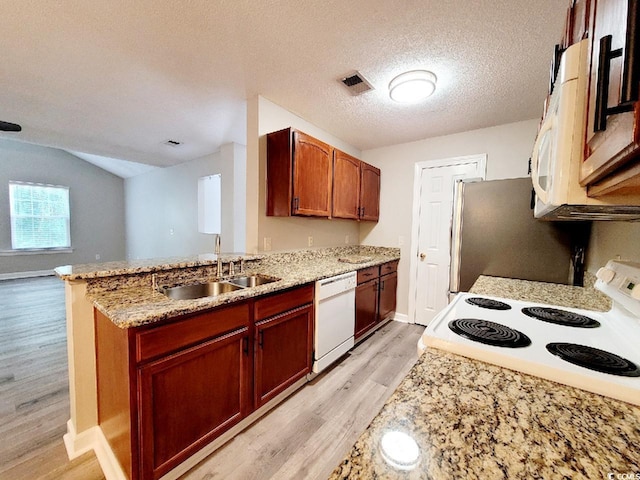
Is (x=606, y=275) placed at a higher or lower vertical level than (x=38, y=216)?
lower

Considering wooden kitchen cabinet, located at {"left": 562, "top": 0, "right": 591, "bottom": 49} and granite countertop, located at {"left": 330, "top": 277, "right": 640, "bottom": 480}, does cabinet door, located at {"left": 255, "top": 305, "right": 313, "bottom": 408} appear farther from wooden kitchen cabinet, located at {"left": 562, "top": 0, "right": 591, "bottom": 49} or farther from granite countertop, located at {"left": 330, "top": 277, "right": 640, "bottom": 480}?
wooden kitchen cabinet, located at {"left": 562, "top": 0, "right": 591, "bottom": 49}

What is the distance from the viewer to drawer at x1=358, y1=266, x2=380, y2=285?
2744 millimetres

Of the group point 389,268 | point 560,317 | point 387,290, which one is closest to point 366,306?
point 387,290

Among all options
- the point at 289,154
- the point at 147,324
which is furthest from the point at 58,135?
the point at 147,324

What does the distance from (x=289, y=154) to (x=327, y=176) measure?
0.55 m

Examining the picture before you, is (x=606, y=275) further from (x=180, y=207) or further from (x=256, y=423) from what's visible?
(x=180, y=207)

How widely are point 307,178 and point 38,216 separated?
769cm

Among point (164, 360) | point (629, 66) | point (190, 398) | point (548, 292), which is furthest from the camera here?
point (548, 292)

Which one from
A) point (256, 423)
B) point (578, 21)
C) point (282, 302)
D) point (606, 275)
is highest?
point (578, 21)

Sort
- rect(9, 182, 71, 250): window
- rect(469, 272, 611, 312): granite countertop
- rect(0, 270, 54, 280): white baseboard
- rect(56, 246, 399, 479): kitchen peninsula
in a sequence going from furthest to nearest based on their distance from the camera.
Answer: rect(9, 182, 71, 250): window
rect(0, 270, 54, 280): white baseboard
rect(469, 272, 611, 312): granite countertop
rect(56, 246, 399, 479): kitchen peninsula

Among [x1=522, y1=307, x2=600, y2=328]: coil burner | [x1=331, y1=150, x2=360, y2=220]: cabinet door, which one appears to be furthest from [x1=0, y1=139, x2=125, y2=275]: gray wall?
[x1=522, y1=307, x2=600, y2=328]: coil burner

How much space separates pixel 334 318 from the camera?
234 cm

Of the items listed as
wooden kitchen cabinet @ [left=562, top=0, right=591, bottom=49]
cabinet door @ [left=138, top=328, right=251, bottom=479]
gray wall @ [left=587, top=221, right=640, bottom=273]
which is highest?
wooden kitchen cabinet @ [left=562, top=0, right=591, bottom=49]

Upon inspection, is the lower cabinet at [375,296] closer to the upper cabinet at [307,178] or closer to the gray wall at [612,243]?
the upper cabinet at [307,178]
